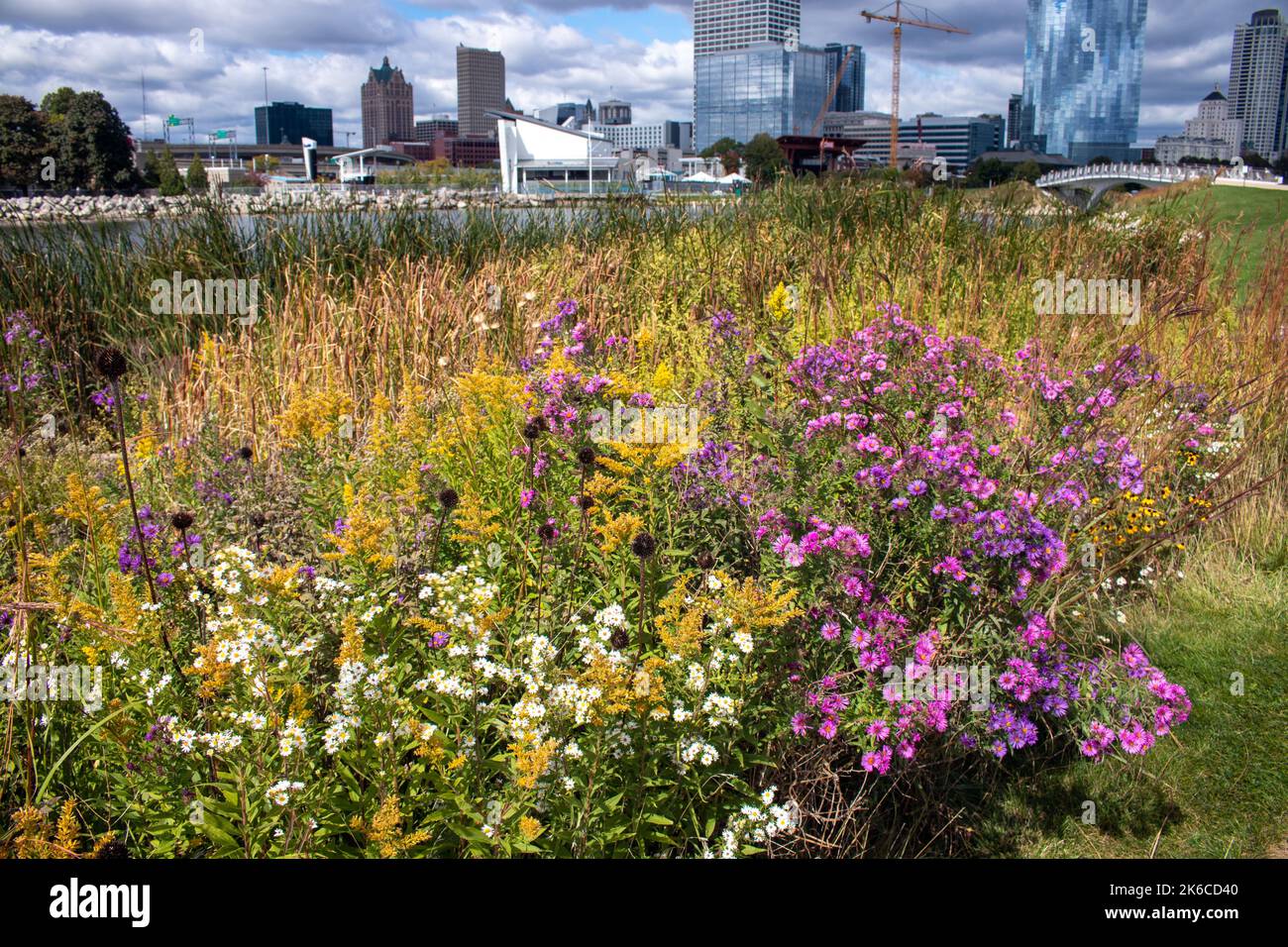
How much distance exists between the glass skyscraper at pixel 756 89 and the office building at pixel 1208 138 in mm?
101989

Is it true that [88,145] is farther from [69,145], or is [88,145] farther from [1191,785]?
[1191,785]

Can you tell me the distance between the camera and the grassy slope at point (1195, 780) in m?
2.67

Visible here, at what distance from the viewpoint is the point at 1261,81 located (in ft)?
108

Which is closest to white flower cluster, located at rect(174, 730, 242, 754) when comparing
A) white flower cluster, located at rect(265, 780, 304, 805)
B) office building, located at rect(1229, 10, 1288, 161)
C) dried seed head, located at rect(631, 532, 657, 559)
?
white flower cluster, located at rect(265, 780, 304, 805)

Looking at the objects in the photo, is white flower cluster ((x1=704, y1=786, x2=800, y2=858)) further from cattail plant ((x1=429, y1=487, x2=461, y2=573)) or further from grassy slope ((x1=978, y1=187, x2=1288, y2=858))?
cattail plant ((x1=429, y1=487, x2=461, y2=573))

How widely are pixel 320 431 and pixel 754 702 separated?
5.86ft

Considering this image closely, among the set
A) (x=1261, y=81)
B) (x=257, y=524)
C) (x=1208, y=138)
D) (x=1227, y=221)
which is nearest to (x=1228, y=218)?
(x=1227, y=221)

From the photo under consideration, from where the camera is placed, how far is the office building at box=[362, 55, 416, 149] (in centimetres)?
17362

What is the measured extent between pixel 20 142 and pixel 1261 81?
245 ft

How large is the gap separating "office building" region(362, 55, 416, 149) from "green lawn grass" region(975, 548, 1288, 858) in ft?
606

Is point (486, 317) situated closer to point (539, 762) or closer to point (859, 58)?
point (539, 762)

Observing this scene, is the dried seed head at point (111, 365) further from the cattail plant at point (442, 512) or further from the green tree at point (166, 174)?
the green tree at point (166, 174)

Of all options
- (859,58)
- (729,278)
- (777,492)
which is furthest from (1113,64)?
(859,58)
